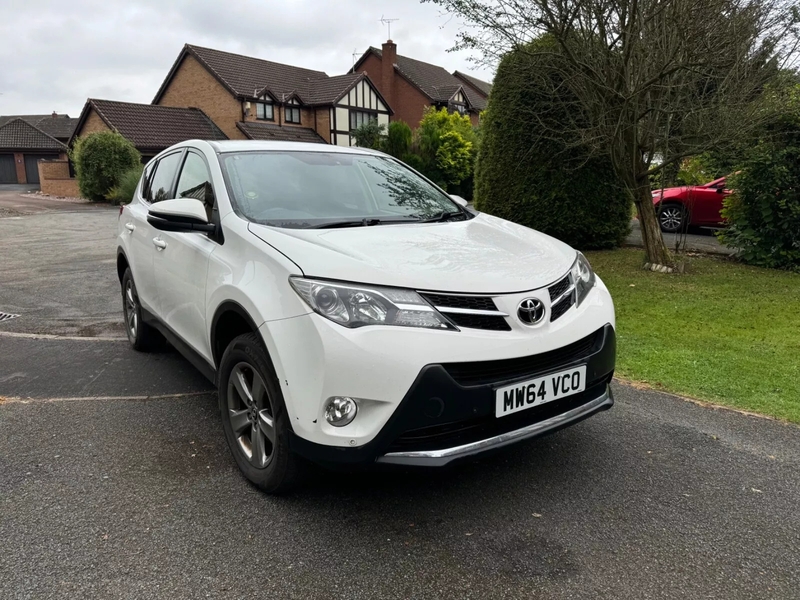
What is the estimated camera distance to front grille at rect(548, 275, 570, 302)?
2838mm

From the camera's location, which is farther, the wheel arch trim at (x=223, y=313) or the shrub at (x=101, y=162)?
the shrub at (x=101, y=162)

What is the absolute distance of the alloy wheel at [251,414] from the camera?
9.40ft

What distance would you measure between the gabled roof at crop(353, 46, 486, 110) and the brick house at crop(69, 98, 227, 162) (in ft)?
51.1

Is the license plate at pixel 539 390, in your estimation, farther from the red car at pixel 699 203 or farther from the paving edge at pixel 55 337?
the red car at pixel 699 203

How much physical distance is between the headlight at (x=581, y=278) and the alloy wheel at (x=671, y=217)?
39.0ft

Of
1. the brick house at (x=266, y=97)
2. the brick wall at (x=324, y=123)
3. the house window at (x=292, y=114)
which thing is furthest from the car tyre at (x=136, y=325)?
the house window at (x=292, y=114)

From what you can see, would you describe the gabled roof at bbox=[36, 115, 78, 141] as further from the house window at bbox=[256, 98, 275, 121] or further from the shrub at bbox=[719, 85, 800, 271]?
the shrub at bbox=[719, 85, 800, 271]

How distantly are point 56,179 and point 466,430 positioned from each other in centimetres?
3669

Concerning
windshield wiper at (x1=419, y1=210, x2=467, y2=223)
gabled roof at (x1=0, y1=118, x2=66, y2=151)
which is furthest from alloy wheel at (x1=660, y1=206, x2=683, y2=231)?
gabled roof at (x1=0, y1=118, x2=66, y2=151)

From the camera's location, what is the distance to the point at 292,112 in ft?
131

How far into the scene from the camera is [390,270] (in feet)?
8.52

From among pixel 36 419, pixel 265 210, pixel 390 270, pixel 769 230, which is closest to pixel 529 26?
pixel 769 230

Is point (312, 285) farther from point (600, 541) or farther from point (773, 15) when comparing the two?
point (773, 15)

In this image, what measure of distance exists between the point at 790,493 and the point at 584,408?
44.0 inches
